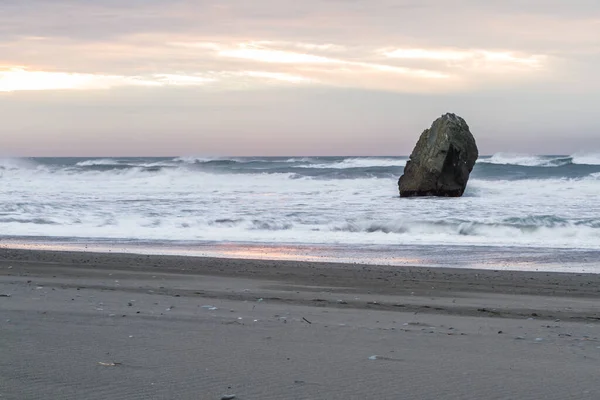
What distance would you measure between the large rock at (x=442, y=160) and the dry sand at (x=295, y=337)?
16895 mm

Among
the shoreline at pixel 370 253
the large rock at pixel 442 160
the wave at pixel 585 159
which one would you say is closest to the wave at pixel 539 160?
the wave at pixel 585 159

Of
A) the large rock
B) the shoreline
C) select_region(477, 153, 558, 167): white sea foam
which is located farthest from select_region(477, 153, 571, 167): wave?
the shoreline

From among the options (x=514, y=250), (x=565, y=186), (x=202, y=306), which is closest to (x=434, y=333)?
(x=202, y=306)

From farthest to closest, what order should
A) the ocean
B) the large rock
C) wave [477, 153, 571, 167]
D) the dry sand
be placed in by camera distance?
wave [477, 153, 571, 167], the large rock, the ocean, the dry sand

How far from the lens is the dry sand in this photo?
3.62 m

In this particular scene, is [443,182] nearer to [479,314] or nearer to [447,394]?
[479,314]

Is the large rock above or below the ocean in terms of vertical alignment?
above

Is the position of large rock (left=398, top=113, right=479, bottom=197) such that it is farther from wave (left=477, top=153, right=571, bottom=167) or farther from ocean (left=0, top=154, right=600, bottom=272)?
wave (left=477, top=153, right=571, bottom=167)

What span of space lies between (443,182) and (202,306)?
66.2 ft

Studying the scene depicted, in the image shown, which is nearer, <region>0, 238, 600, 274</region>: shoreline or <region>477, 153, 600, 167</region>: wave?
<region>0, 238, 600, 274</region>: shoreline

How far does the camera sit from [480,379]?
3809mm

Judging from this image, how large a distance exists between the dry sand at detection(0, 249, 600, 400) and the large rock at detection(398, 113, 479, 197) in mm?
16895

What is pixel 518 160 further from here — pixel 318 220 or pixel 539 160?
pixel 318 220

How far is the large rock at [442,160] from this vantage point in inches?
1001
